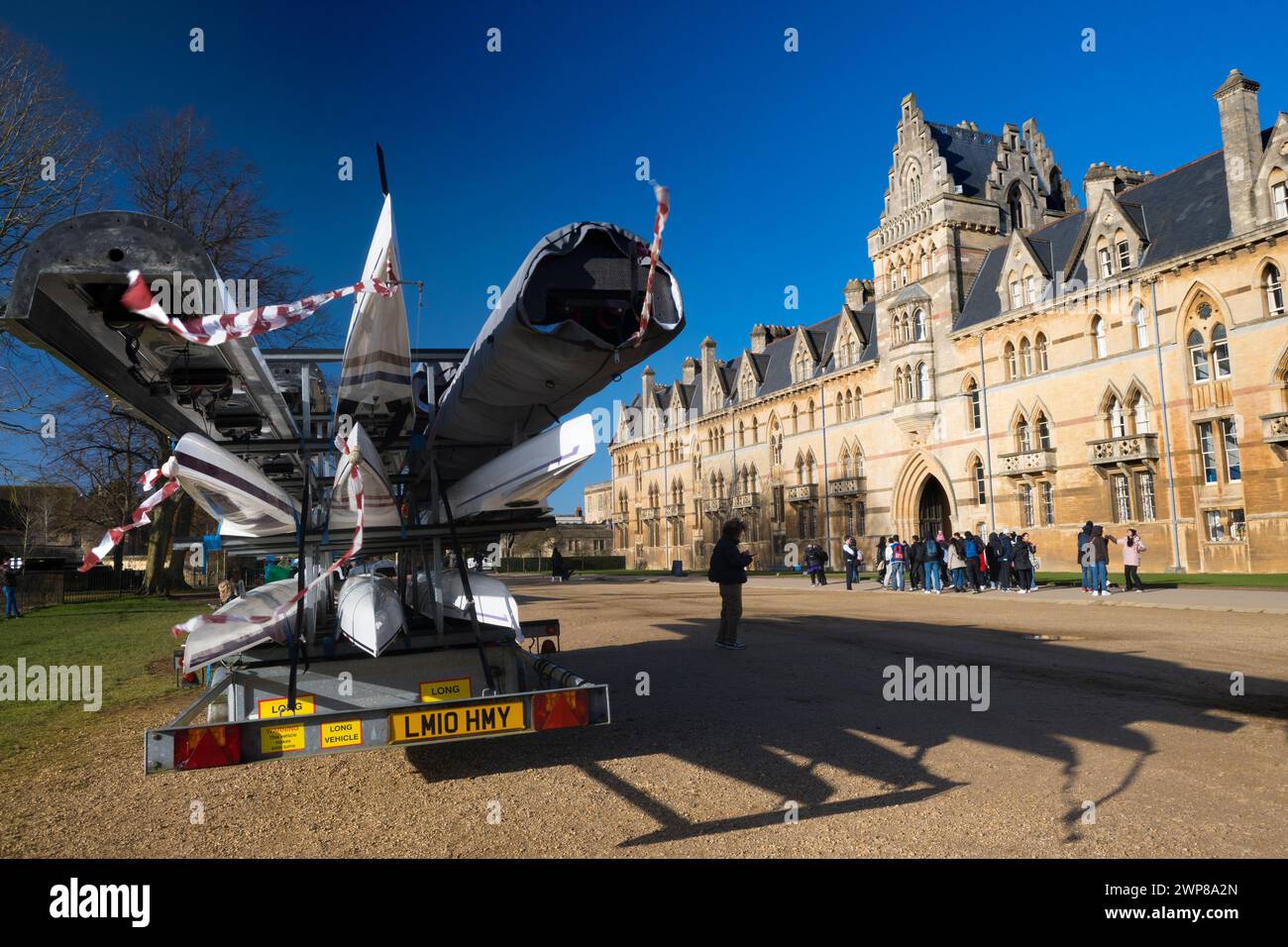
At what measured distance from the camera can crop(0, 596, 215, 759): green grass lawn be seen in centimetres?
925

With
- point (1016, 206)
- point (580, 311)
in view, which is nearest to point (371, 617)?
point (580, 311)

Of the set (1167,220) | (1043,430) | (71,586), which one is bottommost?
(71,586)

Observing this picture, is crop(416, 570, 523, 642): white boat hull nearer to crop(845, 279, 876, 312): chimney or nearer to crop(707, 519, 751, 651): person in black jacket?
crop(707, 519, 751, 651): person in black jacket

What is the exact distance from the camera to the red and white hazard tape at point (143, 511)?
4328 millimetres

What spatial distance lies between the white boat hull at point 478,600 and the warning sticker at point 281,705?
108cm

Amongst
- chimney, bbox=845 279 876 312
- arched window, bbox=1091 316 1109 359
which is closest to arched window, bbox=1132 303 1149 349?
arched window, bbox=1091 316 1109 359

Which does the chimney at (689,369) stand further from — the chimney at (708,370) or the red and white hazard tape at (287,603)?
the red and white hazard tape at (287,603)

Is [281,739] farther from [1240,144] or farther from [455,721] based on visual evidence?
[1240,144]

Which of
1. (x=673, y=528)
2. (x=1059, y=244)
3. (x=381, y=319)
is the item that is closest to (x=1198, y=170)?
(x=1059, y=244)

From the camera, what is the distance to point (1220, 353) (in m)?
28.5

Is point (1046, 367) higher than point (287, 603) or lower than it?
higher

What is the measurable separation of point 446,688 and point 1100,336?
33.5 meters

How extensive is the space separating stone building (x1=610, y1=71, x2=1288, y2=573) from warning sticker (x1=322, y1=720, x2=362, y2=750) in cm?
2996
